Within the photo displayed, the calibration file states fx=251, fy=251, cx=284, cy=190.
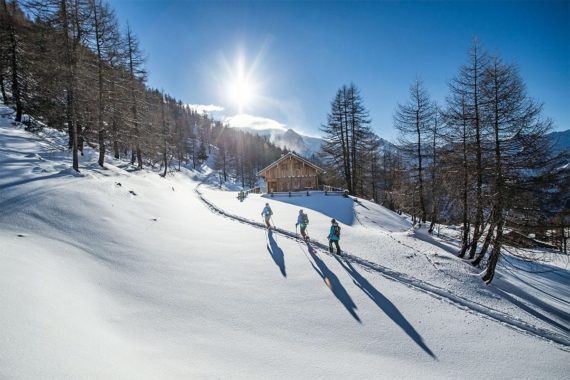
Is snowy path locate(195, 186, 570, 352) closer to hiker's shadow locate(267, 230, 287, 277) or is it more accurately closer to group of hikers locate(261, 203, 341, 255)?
group of hikers locate(261, 203, 341, 255)

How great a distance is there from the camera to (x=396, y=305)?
27.3 feet

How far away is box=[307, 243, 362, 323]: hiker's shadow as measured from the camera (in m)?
7.89

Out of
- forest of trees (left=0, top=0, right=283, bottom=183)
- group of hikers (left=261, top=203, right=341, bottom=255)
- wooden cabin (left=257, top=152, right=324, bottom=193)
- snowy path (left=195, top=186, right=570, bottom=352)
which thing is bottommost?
snowy path (left=195, top=186, right=570, bottom=352)

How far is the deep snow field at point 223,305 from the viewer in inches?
191

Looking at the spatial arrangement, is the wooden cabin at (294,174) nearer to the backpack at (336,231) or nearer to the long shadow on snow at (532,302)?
the backpack at (336,231)

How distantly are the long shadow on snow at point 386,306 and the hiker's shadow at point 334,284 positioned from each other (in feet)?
2.56

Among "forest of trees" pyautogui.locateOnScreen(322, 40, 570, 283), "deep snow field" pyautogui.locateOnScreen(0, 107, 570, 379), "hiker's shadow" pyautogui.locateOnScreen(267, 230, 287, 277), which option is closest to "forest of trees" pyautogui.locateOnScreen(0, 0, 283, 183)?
"deep snow field" pyautogui.locateOnScreen(0, 107, 570, 379)

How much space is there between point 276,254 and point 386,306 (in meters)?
4.95

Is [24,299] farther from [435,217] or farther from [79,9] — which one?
[435,217]

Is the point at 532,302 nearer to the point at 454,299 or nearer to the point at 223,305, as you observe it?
the point at 454,299

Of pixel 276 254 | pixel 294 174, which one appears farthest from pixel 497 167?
pixel 294 174

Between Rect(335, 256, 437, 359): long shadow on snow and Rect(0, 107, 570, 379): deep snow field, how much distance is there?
0.04m

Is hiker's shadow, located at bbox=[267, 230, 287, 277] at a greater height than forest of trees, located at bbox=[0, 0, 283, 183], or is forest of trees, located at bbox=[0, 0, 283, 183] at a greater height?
forest of trees, located at bbox=[0, 0, 283, 183]

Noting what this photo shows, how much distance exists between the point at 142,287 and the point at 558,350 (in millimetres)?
12161
